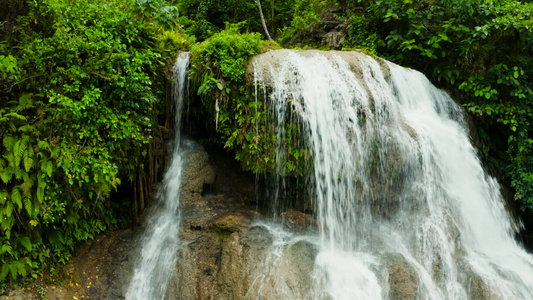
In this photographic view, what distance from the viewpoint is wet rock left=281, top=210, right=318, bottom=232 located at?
6242mm

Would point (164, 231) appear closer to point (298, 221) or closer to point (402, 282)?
point (298, 221)

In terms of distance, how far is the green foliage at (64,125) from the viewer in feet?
16.0

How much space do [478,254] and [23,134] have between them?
25.2 feet

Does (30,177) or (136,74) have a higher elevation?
(136,74)

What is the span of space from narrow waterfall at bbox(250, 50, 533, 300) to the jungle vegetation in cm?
60

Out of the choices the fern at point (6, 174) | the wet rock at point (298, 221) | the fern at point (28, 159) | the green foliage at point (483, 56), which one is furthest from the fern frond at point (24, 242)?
the green foliage at point (483, 56)

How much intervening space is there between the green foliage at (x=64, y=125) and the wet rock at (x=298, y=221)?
2948 mm

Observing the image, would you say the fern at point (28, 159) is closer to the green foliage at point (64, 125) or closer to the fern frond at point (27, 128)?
the green foliage at point (64, 125)

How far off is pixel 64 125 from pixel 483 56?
960 centimetres

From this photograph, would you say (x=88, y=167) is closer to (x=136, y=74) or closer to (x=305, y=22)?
(x=136, y=74)

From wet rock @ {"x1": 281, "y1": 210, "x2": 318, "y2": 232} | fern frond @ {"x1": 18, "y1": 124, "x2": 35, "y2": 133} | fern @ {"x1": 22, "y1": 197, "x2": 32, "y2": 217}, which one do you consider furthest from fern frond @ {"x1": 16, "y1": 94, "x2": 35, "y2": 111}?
wet rock @ {"x1": 281, "y1": 210, "x2": 318, "y2": 232}

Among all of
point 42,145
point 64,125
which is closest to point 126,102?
point 64,125

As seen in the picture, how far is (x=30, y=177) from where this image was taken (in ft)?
16.1

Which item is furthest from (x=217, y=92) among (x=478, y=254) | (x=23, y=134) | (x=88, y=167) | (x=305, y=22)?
(x=305, y=22)
